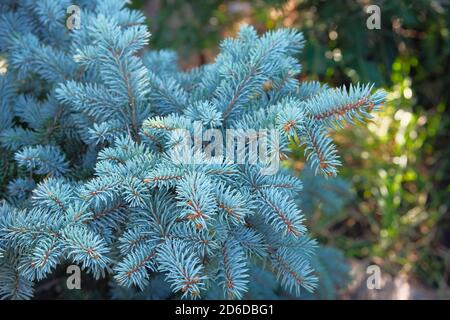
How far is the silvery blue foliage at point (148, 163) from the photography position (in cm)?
83

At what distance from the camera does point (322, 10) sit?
185 cm

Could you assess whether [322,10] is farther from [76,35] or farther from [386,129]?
[76,35]

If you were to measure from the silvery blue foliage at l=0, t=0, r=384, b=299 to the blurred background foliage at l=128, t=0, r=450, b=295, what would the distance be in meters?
0.89

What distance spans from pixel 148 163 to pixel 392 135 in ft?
4.90

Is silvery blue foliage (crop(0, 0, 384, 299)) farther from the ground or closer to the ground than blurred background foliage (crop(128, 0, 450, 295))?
closer to the ground

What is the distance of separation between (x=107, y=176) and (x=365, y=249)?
1.50 metres

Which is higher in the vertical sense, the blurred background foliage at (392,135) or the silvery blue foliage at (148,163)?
the blurred background foliage at (392,135)

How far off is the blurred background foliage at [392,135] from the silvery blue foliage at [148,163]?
89 cm

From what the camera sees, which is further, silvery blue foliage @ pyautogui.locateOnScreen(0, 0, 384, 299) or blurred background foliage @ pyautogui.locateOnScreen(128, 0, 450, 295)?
blurred background foliage @ pyautogui.locateOnScreen(128, 0, 450, 295)

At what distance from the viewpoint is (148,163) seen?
88cm

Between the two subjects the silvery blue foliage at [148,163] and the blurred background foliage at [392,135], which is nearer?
the silvery blue foliage at [148,163]

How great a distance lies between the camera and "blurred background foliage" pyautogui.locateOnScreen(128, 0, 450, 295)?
1899mm

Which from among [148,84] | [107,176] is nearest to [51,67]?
[148,84]

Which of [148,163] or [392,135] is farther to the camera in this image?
[392,135]
